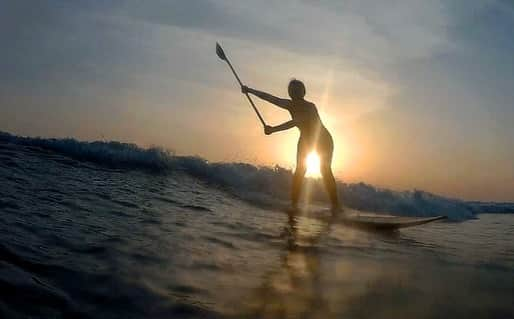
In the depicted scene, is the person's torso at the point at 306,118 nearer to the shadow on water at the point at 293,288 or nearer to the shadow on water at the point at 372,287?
the shadow on water at the point at 372,287

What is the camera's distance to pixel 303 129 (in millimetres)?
8758

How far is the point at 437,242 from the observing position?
6656 millimetres

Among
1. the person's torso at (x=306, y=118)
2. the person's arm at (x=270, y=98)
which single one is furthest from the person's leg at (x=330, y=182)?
the person's arm at (x=270, y=98)

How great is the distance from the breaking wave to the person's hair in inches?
97.7

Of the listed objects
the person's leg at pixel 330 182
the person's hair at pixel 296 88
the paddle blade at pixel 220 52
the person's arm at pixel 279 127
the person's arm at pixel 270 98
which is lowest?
the person's leg at pixel 330 182

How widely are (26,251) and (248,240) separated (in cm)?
243

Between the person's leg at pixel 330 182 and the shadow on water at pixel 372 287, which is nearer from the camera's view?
the shadow on water at pixel 372 287

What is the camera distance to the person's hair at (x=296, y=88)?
8664 mm

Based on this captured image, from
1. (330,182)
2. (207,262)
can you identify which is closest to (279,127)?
(330,182)

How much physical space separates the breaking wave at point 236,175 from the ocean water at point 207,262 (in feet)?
10.6

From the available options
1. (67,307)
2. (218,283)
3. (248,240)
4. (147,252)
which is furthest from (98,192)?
(67,307)

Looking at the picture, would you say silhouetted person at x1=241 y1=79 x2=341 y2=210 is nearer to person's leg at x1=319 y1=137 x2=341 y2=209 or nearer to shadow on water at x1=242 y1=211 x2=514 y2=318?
person's leg at x1=319 y1=137 x2=341 y2=209

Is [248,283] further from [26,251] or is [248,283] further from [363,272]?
[26,251]

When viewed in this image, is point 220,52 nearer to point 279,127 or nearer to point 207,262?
point 279,127
